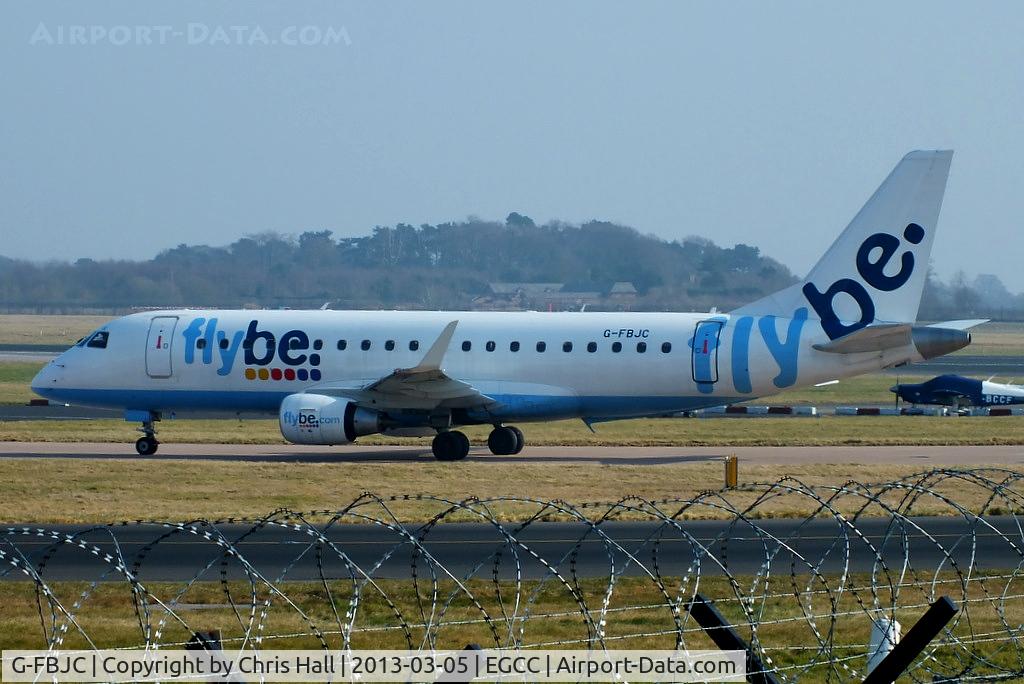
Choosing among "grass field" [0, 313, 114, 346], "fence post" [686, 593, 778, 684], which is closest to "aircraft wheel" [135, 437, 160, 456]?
"fence post" [686, 593, 778, 684]

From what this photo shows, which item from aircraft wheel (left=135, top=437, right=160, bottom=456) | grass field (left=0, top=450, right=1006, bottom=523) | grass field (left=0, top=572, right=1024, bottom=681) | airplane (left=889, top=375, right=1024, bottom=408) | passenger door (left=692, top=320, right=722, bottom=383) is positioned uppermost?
passenger door (left=692, top=320, right=722, bottom=383)

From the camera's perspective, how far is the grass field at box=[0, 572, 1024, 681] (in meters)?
16.0

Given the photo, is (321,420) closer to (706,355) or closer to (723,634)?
(706,355)

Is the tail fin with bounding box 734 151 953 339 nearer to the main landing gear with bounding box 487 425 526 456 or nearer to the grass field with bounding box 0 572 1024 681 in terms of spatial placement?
the main landing gear with bounding box 487 425 526 456

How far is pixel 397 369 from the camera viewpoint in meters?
36.2

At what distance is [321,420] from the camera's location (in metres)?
35.6

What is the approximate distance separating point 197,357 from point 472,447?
26.6ft

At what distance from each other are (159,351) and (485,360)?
354 inches

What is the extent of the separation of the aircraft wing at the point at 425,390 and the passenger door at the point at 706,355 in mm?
5414

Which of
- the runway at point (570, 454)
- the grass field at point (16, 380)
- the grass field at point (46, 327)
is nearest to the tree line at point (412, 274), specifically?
the grass field at point (46, 327)

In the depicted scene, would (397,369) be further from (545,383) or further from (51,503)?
(51,503)

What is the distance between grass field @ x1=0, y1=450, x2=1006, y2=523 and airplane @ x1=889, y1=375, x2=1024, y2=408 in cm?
2289

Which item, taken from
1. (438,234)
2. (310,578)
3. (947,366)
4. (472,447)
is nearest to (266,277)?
(438,234)

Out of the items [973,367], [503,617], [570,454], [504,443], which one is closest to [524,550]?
[503,617]
